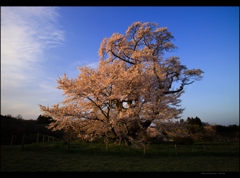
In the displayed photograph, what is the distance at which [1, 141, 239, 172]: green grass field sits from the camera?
31.3 ft

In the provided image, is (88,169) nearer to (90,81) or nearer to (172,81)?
(90,81)

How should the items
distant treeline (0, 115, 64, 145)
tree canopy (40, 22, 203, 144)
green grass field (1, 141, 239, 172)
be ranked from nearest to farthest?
green grass field (1, 141, 239, 172) → tree canopy (40, 22, 203, 144) → distant treeline (0, 115, 64, 145)

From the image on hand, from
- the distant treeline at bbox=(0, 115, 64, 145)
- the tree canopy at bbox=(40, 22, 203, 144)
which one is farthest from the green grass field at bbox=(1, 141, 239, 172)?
the distant treeline at bbox=(0, 115, 64, 145)

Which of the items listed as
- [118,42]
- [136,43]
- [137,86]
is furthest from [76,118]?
[136,43]

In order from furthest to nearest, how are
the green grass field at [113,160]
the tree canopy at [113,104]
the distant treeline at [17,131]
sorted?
the distant treeline at [17,131], the tree canopy at [113,104], the green grass field at [113,160]

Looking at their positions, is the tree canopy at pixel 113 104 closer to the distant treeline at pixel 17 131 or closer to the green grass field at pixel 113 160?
the green grass field at pixel 113 160

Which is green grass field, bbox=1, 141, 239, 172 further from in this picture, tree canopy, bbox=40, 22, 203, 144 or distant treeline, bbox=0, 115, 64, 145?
distant treeline, bbox=0, 115, 64, 145

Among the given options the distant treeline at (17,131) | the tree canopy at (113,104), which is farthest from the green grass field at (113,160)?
the distant treeline at (17,131)

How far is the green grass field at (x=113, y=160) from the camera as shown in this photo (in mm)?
9555

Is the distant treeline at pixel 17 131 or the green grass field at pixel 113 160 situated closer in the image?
the green grass field at pixel 113 160

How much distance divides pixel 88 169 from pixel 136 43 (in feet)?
43.4

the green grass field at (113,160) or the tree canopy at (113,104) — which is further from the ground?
the tree canopy at (113,104)

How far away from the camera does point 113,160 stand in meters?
11.6

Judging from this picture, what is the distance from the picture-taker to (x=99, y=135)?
44.8ft
